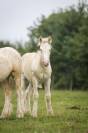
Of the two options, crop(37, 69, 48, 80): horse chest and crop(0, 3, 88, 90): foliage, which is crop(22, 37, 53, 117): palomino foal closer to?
crop(37, 69, 48, 80): horse chest

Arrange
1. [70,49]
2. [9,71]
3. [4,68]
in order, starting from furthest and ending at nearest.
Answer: [70,49] < [9,71] < [4,68]

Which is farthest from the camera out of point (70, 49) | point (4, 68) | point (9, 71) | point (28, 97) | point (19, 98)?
point (70, 49)

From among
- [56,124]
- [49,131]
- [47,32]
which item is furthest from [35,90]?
[47,32]

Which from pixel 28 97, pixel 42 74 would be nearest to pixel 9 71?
pixel 42 74

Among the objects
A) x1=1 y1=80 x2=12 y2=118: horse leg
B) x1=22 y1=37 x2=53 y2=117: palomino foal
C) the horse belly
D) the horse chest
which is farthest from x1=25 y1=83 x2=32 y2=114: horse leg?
the horse belly

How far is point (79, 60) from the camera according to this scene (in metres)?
60.7

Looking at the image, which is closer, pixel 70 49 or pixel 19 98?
pixel 19 98

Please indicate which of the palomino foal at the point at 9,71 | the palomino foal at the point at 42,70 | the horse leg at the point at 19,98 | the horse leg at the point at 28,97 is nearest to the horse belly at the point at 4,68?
the palomino foal at the point at 9,71

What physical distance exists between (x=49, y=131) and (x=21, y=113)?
3.50 metres

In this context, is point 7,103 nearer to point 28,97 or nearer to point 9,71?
point 9,71

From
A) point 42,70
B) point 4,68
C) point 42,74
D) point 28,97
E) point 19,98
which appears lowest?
point 28,97

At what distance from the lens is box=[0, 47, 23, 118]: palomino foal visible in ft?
50.9

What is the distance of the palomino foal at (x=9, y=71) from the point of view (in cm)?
1552

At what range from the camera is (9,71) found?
15656 millimetres
